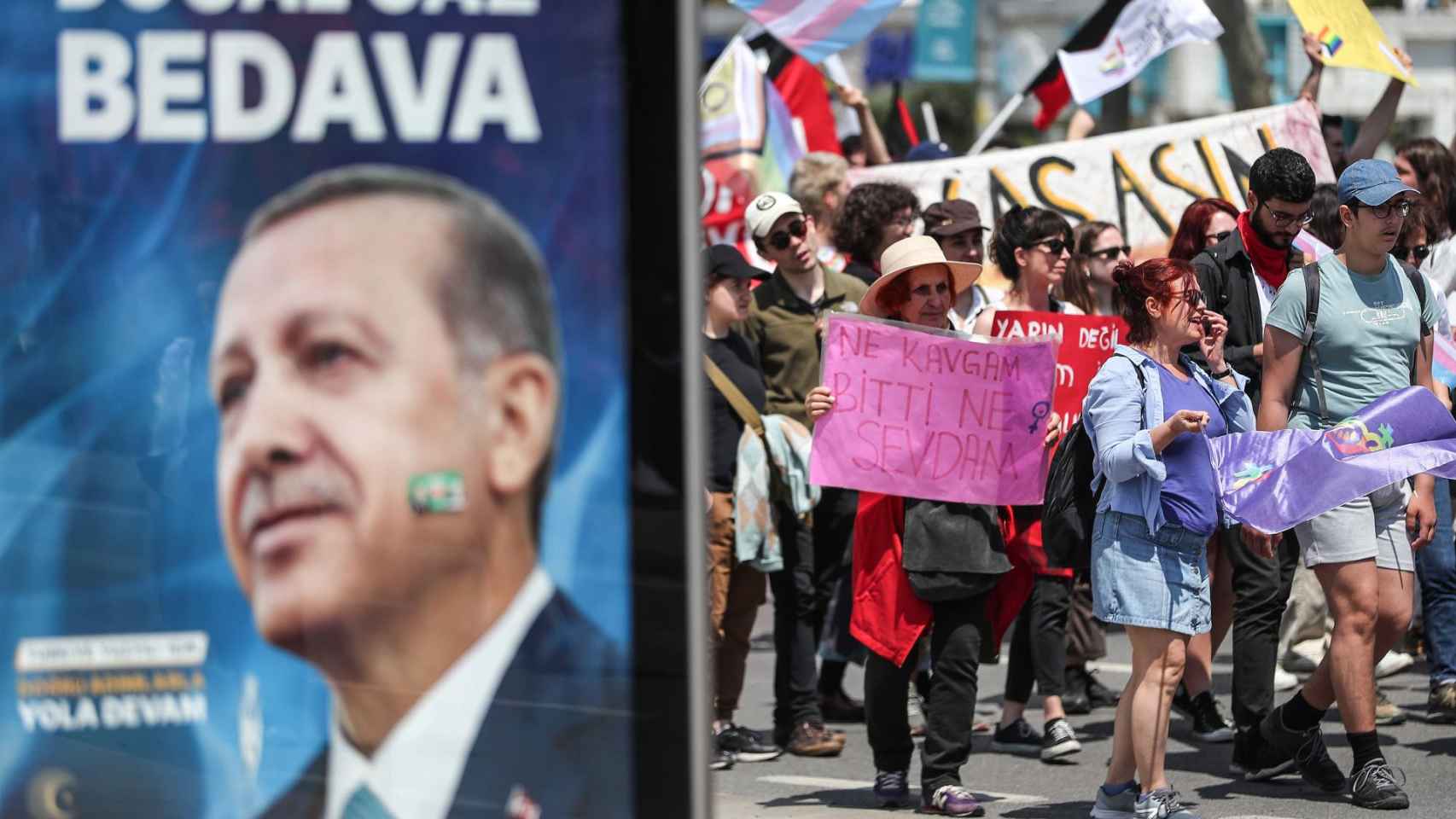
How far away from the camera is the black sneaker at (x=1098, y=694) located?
8453 millimetres

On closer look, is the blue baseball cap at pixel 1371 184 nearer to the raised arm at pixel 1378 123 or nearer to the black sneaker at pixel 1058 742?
the black sneaker at pixel 1058 742

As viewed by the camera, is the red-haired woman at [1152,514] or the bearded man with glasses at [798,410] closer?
the red-haired woman at [1152,514]

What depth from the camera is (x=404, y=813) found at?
3.14m

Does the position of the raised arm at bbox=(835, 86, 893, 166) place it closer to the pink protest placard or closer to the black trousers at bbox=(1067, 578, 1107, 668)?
the black trousers at bbox=(1067, 578, 1107, 668)

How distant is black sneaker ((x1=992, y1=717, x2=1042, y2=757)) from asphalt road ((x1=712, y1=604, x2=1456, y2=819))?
2.6 inches

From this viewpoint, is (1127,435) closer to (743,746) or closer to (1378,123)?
(743,746)

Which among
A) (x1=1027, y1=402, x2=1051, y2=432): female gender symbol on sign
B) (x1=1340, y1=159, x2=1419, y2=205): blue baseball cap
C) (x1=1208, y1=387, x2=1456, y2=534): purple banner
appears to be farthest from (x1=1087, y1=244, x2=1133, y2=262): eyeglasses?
(x1=1208, y1=387, x2=1456, y2=534): purple banner

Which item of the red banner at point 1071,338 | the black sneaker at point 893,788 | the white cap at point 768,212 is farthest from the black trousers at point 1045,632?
the white cap at point 768,212

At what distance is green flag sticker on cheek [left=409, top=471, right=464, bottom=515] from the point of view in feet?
10.1

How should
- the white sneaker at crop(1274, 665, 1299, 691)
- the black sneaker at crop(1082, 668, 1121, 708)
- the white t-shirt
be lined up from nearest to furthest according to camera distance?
the white t-shirt
the black sneaker at crop(1082, 668, 1121, 708)
the white sneaker at crop(1274, 665, 1299, 691)

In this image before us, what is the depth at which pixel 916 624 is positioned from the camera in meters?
6.35

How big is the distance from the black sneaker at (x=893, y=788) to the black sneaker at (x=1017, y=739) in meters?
1.17

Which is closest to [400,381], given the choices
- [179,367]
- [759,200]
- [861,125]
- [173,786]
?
[179,367]

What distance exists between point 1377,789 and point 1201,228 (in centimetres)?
264
